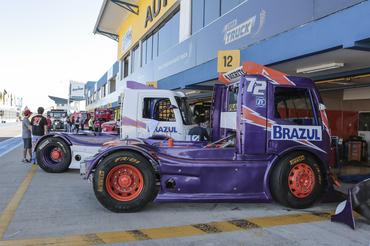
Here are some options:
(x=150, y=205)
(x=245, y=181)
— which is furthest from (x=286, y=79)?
(x=150, y=205)

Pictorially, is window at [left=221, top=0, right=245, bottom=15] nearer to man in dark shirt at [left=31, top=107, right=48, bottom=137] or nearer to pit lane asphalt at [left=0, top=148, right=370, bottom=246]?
man in dark shirt at [left=31, top=107, right=48, bottom=137]

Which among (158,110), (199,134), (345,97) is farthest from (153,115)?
(345,97)

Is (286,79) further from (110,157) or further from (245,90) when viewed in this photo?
(110,157)

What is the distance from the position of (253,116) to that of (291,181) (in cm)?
120

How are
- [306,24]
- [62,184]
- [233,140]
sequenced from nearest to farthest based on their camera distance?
[233,140] < [306,24] < [62,184]

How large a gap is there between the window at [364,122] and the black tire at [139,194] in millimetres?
→ 11201

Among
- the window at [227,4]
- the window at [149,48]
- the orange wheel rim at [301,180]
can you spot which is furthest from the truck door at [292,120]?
the window at [149,48]

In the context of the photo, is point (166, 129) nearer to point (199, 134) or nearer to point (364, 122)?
point (199, 134)

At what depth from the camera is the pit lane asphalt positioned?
5324 mm

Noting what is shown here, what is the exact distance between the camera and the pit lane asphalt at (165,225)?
532cm

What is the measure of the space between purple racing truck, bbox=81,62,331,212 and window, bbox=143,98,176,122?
9.59ft

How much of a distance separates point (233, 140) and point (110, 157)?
82.1 inches

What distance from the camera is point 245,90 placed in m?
7.07

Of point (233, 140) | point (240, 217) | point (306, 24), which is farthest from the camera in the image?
point (306, 24)
